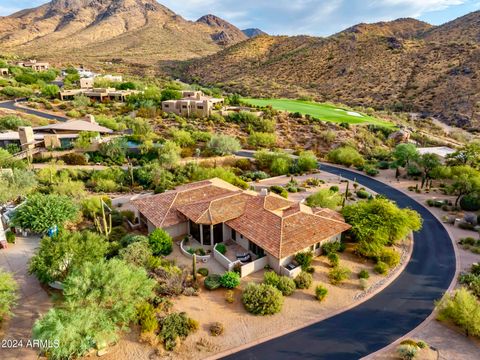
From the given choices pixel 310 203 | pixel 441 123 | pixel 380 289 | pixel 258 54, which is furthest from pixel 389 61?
pixel 380 289

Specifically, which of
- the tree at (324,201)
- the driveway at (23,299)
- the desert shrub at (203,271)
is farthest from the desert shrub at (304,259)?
the driveway at (23,299)

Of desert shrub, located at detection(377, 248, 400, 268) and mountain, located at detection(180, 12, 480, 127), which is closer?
desert shrub, located at detection(377, 248, 400, 268)

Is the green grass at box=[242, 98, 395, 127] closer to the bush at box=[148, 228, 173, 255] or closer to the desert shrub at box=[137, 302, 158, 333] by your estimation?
the bush at box=[148, 228, 173, 255]

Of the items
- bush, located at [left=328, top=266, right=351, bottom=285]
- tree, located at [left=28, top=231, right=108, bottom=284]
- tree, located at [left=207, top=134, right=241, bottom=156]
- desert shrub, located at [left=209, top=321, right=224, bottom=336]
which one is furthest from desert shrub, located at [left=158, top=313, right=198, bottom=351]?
tree, located at [left=207, top=134, right=241, bottom=156]

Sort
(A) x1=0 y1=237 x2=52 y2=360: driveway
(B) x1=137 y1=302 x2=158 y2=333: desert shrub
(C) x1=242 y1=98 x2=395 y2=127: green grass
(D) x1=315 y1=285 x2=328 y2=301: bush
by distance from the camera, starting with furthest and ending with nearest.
→ 1. (C) x1=242 y1=98 x2=395 y2=127: green grass
2. (D) x1=315 y1=285 x2=328 y2=301: bush
3. (B) x1=137 y1=302 x2=158 y2=333: desert shrub
4. (A) x1=0 y1=237 x2=52 y2=360: driveway

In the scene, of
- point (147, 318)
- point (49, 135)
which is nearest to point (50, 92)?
point (49, 135)
